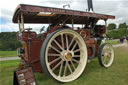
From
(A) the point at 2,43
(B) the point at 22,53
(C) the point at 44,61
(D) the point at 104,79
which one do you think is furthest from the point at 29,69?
(A) the point at 2,43

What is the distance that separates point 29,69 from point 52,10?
1.53 metres

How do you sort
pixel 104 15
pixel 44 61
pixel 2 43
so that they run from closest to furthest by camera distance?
pixel 44 61, pixel 104 15, pixel 2 43

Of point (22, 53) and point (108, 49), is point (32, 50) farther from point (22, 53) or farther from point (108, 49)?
point (108, 49)

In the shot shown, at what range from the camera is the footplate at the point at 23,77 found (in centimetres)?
256

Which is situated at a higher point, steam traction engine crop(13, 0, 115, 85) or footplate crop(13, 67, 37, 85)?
steam traction engine crop(13, 0, 115, 85)

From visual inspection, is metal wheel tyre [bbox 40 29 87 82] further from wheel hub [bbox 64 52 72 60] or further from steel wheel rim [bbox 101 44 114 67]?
steel wheel rim [bbox 101 44 114 67]

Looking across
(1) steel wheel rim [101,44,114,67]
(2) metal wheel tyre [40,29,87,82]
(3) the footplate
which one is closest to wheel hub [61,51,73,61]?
(2) metal wheel tyre [40,29,87,82]

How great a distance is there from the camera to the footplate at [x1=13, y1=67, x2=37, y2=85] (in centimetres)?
256

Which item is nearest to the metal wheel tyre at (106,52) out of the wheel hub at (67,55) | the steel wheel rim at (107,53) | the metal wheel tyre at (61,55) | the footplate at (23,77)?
the steel wheel rim at (107,53)

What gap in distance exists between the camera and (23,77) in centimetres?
262

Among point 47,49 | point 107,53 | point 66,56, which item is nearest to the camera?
point 47,49

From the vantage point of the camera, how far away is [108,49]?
15.2 ft

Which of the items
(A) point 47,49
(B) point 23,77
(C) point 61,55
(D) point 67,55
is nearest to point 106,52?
(D) point 67,55

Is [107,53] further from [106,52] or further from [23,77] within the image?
[23,77]
